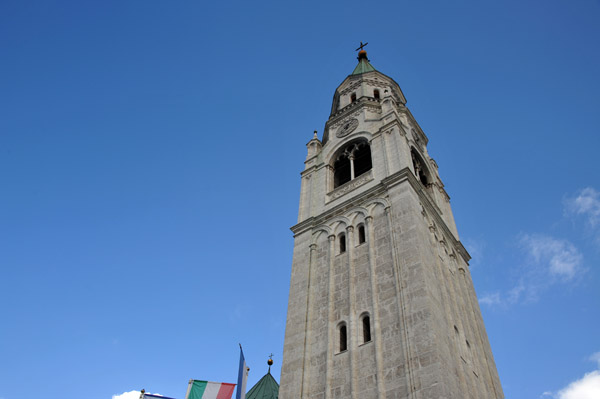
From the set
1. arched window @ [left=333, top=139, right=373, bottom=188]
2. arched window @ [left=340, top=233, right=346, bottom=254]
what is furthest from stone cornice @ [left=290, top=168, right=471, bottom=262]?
arched window @ [left=333, top=139, right=373, bottom=188]

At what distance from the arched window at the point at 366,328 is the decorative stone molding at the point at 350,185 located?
34.1 ft

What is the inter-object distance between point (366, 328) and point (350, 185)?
37.2ft

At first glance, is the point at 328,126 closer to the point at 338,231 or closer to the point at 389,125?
the point at 389,125

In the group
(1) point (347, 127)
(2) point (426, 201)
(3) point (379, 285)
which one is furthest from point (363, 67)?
(3) point (379, 285)

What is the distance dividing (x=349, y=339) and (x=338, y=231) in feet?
26.7

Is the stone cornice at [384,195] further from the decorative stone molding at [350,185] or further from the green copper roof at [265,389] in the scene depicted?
the green copper roof at [265,389]

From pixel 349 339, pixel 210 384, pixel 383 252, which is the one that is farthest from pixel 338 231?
pixel 210 384

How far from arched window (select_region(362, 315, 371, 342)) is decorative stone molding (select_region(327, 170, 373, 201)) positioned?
1039 cm

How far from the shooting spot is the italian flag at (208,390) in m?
21.8

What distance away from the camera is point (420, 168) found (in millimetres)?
36438

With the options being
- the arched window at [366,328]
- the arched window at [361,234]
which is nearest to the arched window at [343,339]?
the arched window at [366,328]

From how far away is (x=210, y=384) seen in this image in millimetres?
22047

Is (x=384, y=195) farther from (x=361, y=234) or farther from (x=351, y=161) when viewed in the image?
(x=351, y=161)

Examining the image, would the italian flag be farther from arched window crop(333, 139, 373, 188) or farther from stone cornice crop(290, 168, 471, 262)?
arched window crop(333, 139, 373, 188)
